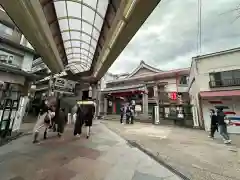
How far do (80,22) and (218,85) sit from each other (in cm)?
996

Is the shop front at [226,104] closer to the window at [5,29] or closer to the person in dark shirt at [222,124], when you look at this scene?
the person in dark shirt at [222,124]

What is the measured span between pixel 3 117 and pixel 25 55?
427cm

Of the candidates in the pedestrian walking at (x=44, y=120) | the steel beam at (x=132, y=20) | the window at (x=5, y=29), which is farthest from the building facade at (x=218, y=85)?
the window at (x=5, y=29)

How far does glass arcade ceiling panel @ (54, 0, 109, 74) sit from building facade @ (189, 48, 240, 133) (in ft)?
27.7

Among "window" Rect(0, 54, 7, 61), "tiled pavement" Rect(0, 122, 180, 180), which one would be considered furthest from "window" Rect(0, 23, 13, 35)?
"tiled pavement" Rect(0, 122, 180, 180)

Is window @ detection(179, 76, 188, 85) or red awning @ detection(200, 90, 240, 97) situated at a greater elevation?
window @ detection(179, 76, 188, 85)

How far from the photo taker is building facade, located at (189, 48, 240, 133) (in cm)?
895

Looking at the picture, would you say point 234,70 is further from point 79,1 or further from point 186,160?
point 79,1

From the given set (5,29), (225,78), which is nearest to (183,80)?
(225,78)

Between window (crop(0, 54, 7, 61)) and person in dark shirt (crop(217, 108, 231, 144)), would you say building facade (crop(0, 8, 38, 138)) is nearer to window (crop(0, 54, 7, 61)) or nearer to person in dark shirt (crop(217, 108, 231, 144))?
window (crop(0, 54, 7, 61))

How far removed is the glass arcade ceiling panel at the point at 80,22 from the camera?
4.71 metres

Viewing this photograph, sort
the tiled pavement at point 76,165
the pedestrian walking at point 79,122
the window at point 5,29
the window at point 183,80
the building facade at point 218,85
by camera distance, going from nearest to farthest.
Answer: the tiled pavement at point 76,165
the pedestrian walking at point 79,122
the window at point 5,29
the building facade at point 218,85
the window at point 183,80

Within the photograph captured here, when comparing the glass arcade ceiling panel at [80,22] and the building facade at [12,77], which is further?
the building facade at [12,77]

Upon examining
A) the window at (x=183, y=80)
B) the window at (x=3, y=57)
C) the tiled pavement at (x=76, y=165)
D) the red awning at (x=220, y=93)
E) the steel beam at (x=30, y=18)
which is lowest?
the tiled pavement at (x=76, y=165)
